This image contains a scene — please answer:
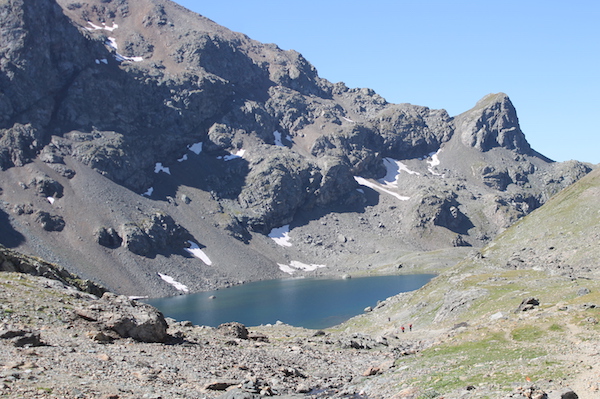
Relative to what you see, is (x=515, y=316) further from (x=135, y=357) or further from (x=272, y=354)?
(x=135, y=357)

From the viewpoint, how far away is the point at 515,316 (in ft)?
137

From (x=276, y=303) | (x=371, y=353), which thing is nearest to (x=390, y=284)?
(x=276, y=303)

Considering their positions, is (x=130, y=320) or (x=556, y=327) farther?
(x=130, y=320)

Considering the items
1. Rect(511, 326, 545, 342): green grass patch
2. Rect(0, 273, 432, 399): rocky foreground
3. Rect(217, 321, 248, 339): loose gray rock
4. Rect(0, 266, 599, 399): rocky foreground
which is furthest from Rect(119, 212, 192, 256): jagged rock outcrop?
Rect(511, 326, 545, 342): green grass patch

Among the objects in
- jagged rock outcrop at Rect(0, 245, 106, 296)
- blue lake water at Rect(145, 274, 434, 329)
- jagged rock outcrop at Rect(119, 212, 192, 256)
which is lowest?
blue lake water at Rect(145, 274, 434, 329)

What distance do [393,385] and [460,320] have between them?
29.3 metres

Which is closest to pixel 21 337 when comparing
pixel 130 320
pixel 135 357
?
pixel 135 357

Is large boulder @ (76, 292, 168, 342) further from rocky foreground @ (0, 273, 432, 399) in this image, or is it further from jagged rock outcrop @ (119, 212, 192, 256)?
jagged rock outcrop @ (119, 212, 192, 256)

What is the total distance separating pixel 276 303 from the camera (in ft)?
461

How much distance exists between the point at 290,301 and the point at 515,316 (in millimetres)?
104776

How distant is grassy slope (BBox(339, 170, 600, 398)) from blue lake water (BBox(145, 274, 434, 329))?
33822 millimetres

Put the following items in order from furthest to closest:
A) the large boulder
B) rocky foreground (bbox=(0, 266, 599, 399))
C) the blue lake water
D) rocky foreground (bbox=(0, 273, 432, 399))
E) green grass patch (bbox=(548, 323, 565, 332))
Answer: the blue lake water, the large boulder, green grass patch (bbox=(548, 323, 565, 332)), rocky foreground (bbox=(0, 273, 432, 399)), rocky foreground (bbox=(0, 266, 599, 399))

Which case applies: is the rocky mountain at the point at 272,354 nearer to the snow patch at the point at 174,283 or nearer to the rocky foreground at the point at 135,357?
the rocky foreground at the point at 135,357

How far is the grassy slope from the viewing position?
75.3ft
